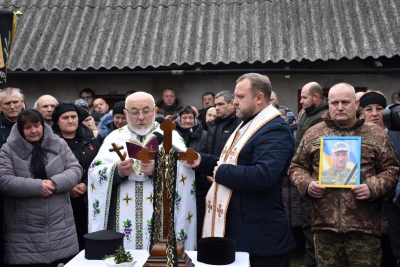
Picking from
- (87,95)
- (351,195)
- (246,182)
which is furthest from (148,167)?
(87,95)

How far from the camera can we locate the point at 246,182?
3889mm

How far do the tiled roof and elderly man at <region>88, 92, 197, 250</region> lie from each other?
5.28 m

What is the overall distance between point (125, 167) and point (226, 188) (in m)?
0.87

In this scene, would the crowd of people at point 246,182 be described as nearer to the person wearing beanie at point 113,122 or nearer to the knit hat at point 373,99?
the knit hat at point 373,99

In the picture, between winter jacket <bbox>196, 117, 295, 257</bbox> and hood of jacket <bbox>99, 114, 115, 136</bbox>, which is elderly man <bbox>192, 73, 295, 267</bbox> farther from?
hood of jacket <bbox>99, 114, 115, 136</bbox>

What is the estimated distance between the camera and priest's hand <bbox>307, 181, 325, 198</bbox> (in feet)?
14.3

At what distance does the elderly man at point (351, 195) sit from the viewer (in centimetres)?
430

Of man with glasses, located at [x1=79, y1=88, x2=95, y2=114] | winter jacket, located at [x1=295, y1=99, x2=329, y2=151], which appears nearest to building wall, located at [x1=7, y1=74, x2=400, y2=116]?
man with glasses, located at [x1=79, y1=88, x2=95, y2=114]

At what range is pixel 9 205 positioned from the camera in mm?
4996

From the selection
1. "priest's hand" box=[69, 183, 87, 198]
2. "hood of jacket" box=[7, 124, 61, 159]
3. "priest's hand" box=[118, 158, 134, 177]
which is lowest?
"priest's hand" box=[69, 183, 87, 198]

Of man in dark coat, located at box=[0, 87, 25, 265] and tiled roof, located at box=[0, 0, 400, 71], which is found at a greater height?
tiled roof, located at box=[0, 0, 400, 71]

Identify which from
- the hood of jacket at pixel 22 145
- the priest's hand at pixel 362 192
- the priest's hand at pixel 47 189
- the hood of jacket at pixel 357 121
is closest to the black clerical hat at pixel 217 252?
the priest's hand at pixel 362 192

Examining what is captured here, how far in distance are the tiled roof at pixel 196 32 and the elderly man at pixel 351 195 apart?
5.31m

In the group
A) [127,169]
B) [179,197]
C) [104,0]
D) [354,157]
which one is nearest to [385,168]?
[354,157]
